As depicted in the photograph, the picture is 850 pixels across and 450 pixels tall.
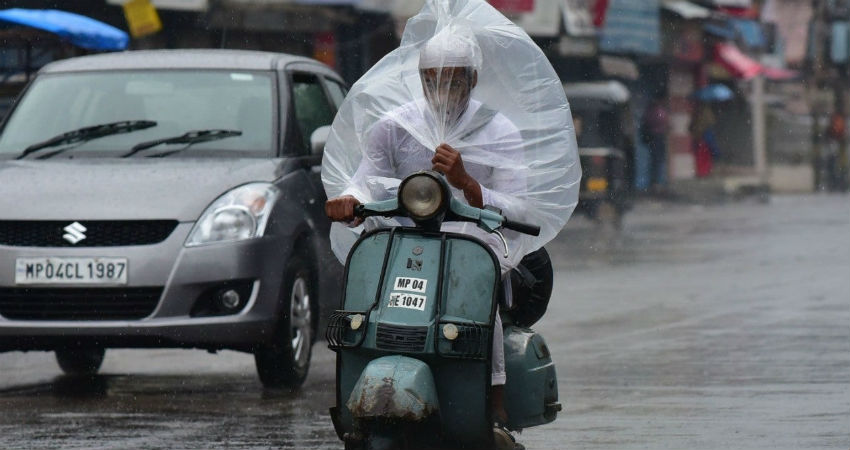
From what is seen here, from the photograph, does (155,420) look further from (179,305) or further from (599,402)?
(599,402)

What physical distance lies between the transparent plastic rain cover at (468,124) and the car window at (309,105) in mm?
3569

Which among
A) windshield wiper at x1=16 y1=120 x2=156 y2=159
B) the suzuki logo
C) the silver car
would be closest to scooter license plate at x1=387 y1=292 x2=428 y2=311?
the silver car

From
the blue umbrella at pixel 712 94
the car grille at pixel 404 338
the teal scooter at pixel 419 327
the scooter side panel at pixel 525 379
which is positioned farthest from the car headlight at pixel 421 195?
the blue umbrella at pixel 712 94

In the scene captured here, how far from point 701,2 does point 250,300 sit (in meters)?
45.4

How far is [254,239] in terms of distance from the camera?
352 inches

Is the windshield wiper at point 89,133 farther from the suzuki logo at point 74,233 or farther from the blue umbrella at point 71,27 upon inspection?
the blue umbrella at point 71,27

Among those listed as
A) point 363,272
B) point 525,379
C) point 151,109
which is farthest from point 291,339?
point 363,272

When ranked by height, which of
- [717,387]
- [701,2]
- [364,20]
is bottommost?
[701,2]

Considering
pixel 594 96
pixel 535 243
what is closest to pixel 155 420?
pixel 535 243

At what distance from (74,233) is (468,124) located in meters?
3.30

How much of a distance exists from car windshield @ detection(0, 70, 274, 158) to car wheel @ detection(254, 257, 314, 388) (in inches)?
27.5

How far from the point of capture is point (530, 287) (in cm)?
614

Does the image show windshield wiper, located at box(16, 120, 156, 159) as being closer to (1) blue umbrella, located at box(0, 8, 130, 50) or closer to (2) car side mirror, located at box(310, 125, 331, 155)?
(2) car side mirror, located at box(310, 125, 331, 155)

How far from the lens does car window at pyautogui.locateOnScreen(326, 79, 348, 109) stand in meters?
10.8
